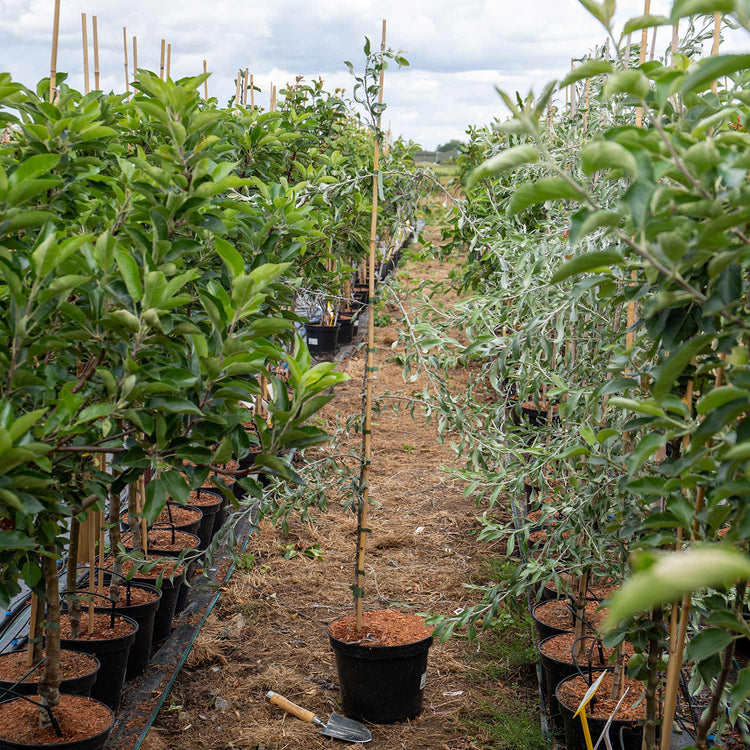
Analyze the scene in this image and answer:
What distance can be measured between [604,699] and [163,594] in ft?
6.63

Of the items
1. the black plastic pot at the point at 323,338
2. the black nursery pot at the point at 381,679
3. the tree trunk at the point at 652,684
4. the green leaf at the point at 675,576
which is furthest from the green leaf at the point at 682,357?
the black plastic pot at the point at 323,338

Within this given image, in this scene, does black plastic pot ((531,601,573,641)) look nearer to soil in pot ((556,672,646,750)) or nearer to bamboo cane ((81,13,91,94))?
soil in pot ((556,672,646,750))

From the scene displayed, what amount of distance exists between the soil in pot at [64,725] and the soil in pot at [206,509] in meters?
1.78

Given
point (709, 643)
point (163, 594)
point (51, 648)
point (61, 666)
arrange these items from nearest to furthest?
1. point (709, 643)
2. point (51, 648)
3. point (61, 666)
4. point (163, 594)

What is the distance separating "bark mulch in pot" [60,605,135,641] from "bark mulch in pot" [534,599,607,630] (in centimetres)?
174

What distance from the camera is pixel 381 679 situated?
10.5 feet

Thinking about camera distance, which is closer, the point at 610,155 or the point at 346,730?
the point at 610,155

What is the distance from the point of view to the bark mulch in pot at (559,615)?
334cm

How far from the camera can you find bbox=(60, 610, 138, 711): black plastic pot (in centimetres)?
303

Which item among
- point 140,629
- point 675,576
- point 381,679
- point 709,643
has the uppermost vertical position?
point 675,576

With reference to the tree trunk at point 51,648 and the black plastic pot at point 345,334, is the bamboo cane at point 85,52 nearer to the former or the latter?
the tree trunk at point 51,648

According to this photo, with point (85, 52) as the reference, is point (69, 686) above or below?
below

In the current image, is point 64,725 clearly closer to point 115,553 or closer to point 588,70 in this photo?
point 115,553

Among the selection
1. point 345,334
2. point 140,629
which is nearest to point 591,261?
point 140,629
